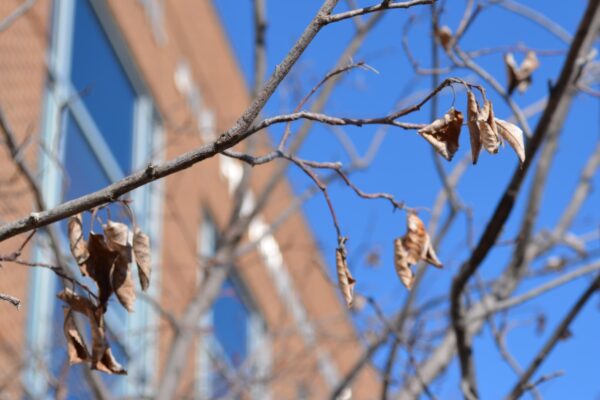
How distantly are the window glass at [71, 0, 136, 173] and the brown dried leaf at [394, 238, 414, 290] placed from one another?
724cm

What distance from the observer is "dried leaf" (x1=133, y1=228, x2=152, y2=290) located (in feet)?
9.38

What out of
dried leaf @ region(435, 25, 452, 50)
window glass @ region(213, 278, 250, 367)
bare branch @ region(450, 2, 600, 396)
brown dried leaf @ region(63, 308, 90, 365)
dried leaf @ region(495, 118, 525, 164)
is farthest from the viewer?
window glass @ region(213, 278, 250, 367)

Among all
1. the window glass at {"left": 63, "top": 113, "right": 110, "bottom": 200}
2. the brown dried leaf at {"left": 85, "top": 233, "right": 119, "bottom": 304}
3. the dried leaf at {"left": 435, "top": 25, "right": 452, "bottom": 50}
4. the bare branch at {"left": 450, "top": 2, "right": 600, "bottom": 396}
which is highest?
the window glass at {"left": 63, "top": 113, "right": 110, "bottom": 200}

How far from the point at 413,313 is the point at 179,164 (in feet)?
13.7

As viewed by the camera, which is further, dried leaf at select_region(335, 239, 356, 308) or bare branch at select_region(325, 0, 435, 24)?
dried leaf at select_region(335, 239, 356, 308)

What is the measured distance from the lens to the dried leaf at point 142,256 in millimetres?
2859

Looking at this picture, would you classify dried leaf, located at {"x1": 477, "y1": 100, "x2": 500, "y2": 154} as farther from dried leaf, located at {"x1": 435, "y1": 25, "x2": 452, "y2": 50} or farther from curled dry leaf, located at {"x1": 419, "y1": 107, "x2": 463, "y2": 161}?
dried leaf, located at {"x1": 435, "y1": 25, "x2": 452, "y2": 50}

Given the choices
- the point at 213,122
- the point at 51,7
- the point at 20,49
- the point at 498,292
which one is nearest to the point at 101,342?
the point at 498,292

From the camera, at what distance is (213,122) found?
1591 cm

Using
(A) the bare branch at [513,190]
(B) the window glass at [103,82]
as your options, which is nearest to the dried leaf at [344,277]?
(A) the bare branch at [513,190]

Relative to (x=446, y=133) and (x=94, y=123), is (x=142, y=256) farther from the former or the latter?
(x=94, y=123)

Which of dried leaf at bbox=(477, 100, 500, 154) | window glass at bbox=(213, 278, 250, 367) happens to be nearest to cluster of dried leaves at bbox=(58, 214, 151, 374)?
dried leaf at bbox=(477, 100, 500, 154)

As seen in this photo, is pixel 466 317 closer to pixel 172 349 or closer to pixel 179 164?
pixel 172 349

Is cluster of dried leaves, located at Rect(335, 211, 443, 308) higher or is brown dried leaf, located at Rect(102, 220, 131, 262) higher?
brown dried leaf, located at Rect(102, 220, 131, 262)
